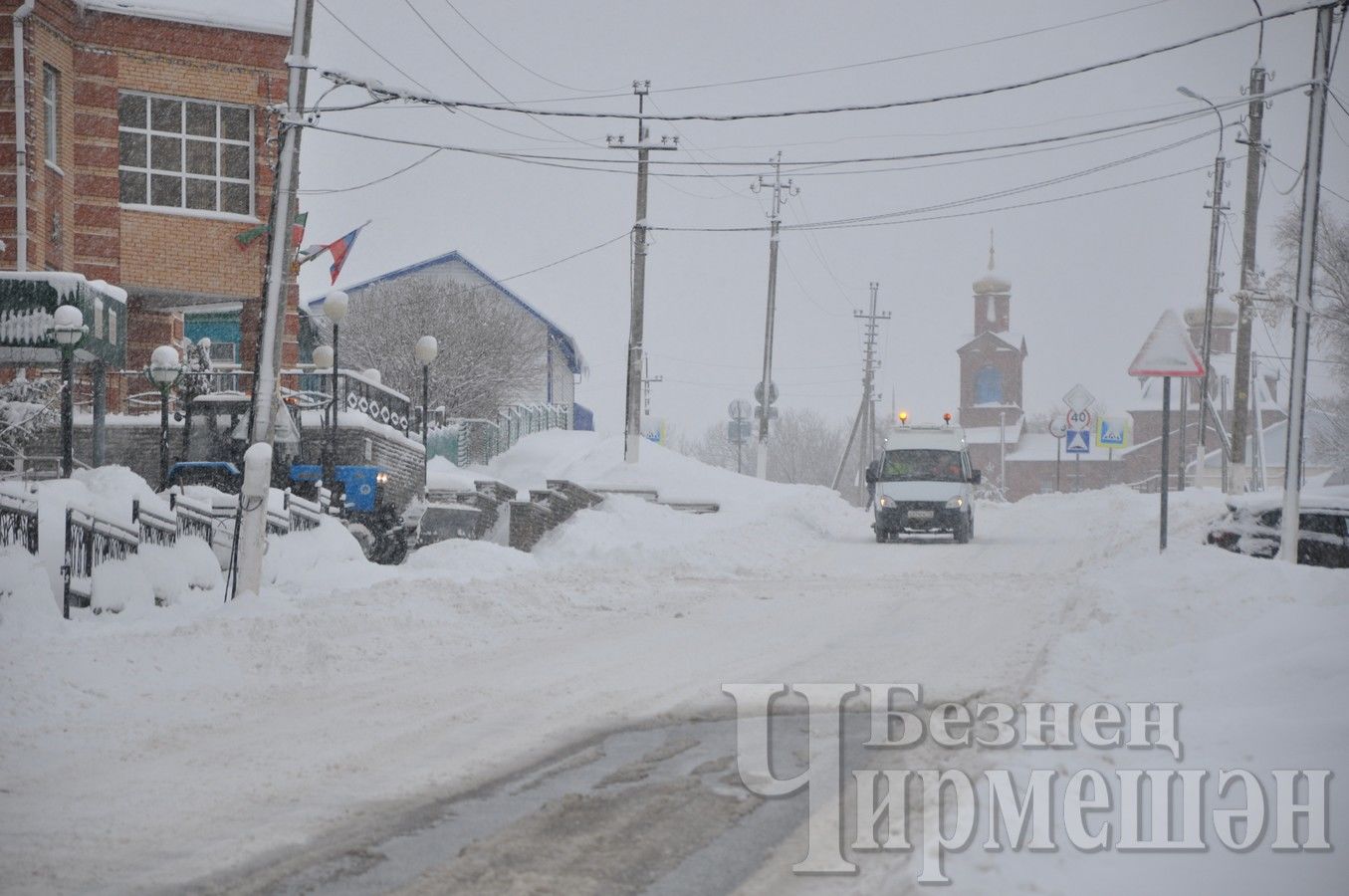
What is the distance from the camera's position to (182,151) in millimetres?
28500

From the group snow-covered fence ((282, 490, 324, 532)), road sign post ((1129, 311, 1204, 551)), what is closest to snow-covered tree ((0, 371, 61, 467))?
snow-covered fence ((282, 490, 324, 532))

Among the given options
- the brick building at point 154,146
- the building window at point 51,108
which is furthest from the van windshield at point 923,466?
the building window at point 51,108

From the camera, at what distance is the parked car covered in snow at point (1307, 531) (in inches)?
861

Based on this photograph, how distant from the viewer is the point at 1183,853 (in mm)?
6078

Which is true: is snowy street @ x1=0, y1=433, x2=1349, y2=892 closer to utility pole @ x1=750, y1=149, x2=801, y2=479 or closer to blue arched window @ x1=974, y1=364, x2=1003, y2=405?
utility pole @ x1=750, y1=149, x2=801, y2=479

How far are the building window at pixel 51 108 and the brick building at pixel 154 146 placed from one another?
20mm

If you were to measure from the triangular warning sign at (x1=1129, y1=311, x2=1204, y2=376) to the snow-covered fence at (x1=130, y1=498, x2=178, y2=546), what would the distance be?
11421 mm

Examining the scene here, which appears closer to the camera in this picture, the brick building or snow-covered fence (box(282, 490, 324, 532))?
snow-covered fence (box(282, 490, 324, 532))

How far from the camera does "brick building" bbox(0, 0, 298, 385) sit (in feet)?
89.9

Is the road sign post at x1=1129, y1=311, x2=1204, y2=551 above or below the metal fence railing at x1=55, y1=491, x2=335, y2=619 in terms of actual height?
above

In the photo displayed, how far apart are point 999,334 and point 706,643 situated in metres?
113

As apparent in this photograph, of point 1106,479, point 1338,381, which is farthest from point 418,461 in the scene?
point 1106,479

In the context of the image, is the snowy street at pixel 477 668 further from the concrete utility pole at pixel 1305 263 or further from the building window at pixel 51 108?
the building window at pixel 51 108

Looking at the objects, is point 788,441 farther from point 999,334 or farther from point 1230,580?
point 1230,580
